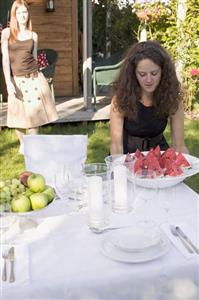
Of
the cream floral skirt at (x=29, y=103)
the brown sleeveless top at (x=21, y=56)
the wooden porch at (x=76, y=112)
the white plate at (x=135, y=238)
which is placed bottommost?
Result: the wooden porch at (x=76, y=112)

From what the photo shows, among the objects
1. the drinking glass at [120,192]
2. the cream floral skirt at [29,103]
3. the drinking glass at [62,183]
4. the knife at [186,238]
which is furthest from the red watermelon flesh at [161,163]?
the cream floral skirt at [29,103]

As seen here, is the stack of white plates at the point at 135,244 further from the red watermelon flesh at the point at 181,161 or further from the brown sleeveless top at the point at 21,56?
the brown sleeveless top at the point at 21,56

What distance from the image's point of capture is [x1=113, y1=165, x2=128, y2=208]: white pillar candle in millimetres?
1811

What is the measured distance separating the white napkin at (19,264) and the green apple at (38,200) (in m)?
0.14

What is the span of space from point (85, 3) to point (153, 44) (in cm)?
363

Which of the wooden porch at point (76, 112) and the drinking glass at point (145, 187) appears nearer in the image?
the drinking glass at point (145, 187)

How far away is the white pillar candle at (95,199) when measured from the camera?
1.66 meters

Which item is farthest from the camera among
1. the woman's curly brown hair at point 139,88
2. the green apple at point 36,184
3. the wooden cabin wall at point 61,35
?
the wooden cabin wall at point 61,35

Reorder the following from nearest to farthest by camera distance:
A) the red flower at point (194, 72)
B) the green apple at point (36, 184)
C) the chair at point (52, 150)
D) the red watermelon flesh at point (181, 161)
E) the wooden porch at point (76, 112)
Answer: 1. the green apple at point (36, 184)
2. the red watermelon flesh at point (181, 161)
3. the chair at point (52, 150)
4. the wooden porch at point (76, 112)
5. the red flower at point (194, 72)

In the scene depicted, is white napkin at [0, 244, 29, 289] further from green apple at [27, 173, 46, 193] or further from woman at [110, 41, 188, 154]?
woman at [110, 41, 188, 154]

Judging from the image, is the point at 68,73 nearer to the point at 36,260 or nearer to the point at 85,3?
the point at 85,3

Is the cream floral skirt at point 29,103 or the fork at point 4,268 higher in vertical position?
the fork at point 4,268

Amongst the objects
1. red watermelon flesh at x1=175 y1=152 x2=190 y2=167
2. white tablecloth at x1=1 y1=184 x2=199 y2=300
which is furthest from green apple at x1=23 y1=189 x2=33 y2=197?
red watermelon flesh at x1=175 y1=152 x2=190 y2=167

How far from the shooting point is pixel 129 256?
1.45 meters
